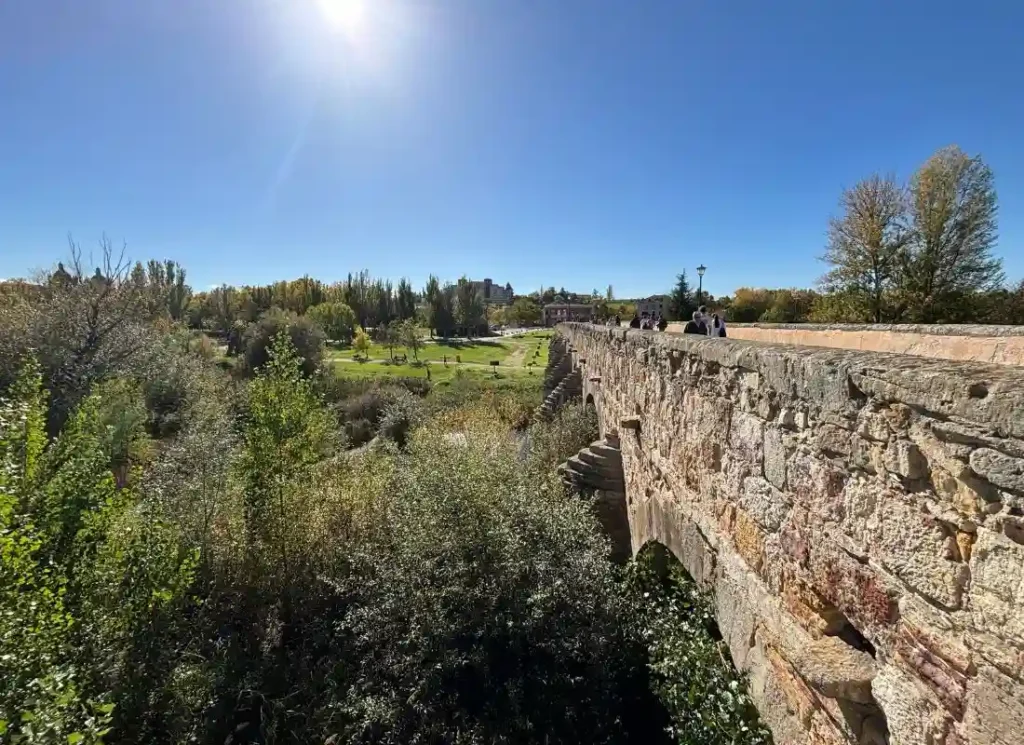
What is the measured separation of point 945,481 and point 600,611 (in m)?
3.93

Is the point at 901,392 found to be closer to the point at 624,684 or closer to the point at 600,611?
the point at 600,611

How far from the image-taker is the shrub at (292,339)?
27.6 m

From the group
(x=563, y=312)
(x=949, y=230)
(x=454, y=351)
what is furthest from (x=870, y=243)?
(x=563, y=312)

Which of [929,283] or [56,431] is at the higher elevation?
[929,283]

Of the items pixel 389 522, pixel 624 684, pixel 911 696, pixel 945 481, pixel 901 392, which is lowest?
pixel 624 684

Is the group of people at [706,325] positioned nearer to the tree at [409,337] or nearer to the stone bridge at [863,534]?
the stone bridge at [863,534]

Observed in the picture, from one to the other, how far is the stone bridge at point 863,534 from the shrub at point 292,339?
2666 cm

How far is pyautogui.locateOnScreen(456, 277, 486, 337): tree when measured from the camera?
62031 millimetres

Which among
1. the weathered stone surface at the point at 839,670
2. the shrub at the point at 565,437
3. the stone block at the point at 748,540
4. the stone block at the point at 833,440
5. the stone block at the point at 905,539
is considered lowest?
the shrub at the point at 565,437

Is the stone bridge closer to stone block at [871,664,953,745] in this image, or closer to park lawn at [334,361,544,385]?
stone block at [871,664,953,745]

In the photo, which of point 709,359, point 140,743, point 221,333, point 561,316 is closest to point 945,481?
point 709,359

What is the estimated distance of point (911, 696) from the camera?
1.63m

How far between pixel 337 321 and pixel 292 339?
26.6 m

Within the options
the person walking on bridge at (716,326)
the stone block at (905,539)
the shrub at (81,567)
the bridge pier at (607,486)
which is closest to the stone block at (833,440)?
the stone block at (905,539)
